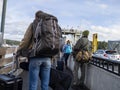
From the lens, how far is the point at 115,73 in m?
8.84

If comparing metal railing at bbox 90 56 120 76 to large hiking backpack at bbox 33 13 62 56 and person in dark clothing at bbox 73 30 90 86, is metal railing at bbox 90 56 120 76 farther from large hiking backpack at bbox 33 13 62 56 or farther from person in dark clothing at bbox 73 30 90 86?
large hiking backpack at bbox 33 13 62 56

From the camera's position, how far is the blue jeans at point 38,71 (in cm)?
665

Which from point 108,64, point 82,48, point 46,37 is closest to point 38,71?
point 46,37

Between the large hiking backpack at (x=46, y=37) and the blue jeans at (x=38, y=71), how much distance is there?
0.66 ft

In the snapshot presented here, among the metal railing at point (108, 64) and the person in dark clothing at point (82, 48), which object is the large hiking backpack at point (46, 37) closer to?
the metal railing at point (108, 64)

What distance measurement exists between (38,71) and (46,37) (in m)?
0.72

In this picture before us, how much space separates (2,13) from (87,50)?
3298 millimetres

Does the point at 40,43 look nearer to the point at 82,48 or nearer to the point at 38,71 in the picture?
the point at 38,71

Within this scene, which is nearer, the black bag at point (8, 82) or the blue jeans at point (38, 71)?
the black bag at point (8, 82)

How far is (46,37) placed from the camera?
6.46 meters

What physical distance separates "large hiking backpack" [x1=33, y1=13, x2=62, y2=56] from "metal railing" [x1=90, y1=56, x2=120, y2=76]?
2.43m

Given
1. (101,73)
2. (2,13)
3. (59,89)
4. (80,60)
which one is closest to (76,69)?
Result: (80,60)

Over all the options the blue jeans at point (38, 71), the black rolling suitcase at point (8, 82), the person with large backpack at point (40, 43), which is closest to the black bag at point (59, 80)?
the blue jeans at point (38, 71)

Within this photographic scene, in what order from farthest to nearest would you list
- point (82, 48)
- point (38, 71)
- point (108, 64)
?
point (82, 48) < point (108, 64) < point (38, 71)
